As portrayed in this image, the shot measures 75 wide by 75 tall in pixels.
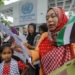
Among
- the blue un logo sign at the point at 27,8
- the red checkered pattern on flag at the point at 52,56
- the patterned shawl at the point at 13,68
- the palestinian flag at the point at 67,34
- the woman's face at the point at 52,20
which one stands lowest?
the blue un logo sign at the point at 27,8

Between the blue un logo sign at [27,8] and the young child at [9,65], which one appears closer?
the young child at [9,65]

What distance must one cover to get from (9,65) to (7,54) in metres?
0.20

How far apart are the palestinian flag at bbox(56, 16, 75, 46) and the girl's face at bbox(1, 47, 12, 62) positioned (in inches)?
69.2

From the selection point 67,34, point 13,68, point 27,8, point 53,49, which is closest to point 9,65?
point 13,68

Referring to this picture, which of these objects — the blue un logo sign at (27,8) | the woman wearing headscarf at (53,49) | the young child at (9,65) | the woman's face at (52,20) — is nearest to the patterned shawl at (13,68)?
Result: the young child at (9,65)

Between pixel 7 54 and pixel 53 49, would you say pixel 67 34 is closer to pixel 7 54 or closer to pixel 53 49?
pixel 53 49

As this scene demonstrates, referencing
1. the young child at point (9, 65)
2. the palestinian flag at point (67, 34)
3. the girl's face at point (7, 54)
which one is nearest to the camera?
the palestinian flag at point (67, 34)

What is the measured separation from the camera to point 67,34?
3.76 m

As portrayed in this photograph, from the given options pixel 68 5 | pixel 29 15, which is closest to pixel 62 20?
pixel 29 15

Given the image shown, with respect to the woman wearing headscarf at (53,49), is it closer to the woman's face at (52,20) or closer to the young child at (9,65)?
the woman's face at (52,20)

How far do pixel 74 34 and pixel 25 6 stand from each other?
509 inches

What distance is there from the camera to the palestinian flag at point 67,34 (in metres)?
3.74

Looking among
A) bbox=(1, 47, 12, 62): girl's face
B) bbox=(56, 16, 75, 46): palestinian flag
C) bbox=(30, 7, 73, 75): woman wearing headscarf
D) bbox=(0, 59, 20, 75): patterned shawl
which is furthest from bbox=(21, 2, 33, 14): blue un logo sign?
bbox=(56, 16, 75, 46): palestinian flag

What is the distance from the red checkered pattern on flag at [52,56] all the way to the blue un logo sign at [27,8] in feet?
38.8
